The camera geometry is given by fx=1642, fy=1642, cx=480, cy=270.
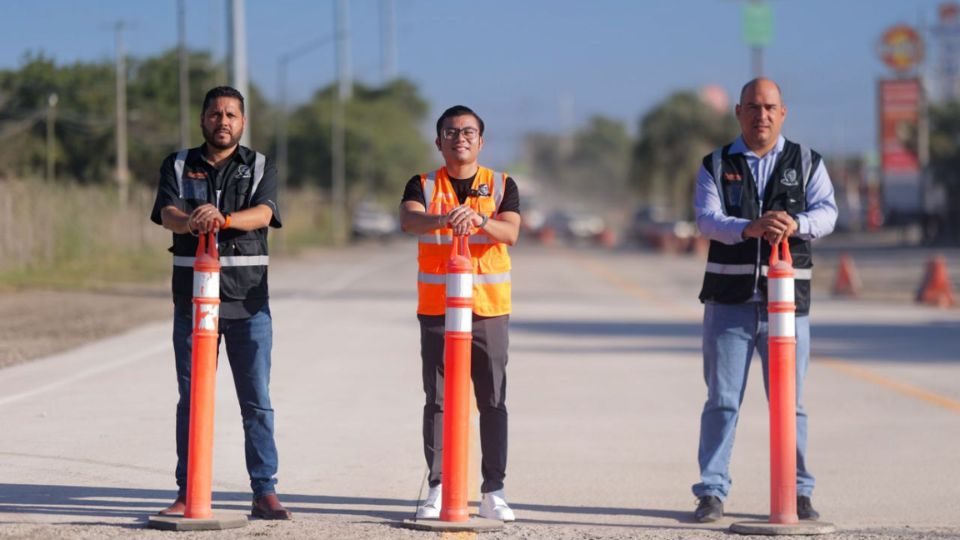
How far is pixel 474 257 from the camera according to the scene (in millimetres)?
7531

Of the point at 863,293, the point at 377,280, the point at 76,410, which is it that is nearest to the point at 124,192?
the point at 377,280

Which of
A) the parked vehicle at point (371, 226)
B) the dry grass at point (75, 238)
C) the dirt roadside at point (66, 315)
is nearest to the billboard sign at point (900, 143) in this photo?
the parked vehicle at point (371, 226)

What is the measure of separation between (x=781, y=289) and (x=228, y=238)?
2.52 meters

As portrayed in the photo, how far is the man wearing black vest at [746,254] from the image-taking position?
7.79 metres

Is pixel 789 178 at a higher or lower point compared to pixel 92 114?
lower

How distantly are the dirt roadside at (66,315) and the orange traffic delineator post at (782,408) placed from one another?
908 cm

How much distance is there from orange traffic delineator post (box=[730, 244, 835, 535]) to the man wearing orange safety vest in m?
1.21

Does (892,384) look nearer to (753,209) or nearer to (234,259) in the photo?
(753,209)

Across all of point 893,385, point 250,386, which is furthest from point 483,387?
point 893,385

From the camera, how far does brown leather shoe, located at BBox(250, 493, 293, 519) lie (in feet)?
24.8

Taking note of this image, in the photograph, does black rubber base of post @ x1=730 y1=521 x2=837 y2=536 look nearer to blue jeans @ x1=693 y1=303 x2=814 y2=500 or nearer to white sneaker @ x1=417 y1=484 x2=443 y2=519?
blue jeans @ x1=693 y1=303 x2=814 y2=500

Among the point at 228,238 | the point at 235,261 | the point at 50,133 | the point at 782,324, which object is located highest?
the point at 50,133

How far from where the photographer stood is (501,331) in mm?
7609

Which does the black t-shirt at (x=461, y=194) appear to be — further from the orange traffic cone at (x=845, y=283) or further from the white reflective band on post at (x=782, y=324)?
the orange traffic cone at (x=845, y=283)
